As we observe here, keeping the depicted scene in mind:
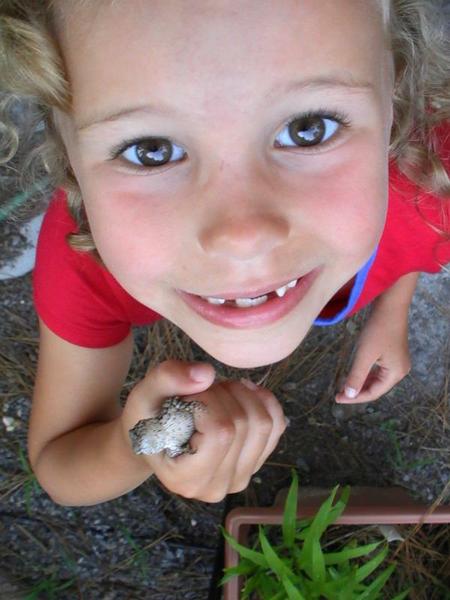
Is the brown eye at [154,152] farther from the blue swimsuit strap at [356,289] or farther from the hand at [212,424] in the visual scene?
the blue swimsuit strap at [356,289]

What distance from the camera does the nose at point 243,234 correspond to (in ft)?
2.62

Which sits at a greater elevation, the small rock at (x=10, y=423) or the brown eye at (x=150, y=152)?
the brown eye at (x=150, y=152)

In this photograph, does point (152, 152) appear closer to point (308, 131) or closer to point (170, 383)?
point (308, 131)

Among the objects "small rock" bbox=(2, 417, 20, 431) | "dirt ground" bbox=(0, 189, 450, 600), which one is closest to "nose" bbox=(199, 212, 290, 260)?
"dirt ground" bbox=(0, 189, 450, 600)

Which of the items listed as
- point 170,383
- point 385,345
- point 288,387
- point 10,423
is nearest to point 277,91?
point 170,383

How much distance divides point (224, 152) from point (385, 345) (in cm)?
82

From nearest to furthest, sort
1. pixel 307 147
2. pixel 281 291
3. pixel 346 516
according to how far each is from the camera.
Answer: pixel 307 147
pixel 281 291
pixel 346 516

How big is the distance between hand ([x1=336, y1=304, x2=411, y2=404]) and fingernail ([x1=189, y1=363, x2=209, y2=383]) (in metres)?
0.66

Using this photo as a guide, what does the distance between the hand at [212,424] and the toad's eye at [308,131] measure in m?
0.29

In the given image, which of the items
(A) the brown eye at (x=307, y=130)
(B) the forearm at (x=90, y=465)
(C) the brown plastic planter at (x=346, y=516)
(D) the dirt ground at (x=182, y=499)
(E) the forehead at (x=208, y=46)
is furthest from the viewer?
(D) the dirt ground at (x=182, y=499)

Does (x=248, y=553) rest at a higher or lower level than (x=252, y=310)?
lower

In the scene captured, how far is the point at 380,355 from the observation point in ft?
→ 4.96

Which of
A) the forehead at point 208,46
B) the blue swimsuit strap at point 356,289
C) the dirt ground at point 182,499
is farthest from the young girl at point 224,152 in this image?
the dirt ground at point 182,499

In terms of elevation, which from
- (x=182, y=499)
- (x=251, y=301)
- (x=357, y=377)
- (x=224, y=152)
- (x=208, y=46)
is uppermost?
(x=208, y=46)
